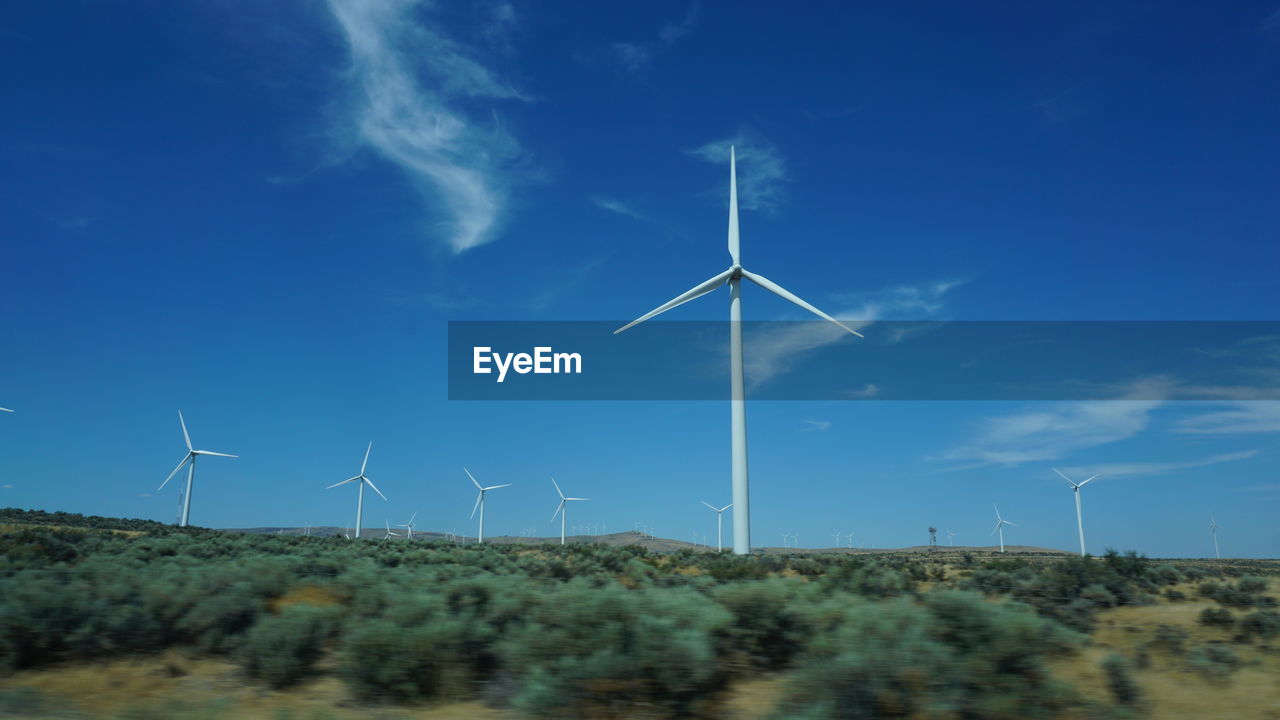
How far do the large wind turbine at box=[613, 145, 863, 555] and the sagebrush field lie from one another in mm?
21765

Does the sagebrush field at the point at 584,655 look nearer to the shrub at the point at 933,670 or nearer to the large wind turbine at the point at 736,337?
the shrub at the point at 933,670

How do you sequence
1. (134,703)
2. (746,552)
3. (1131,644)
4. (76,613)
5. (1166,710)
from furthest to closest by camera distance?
(746,552) < (1131,644) < (76,613) < (134,703) < (1166,710)

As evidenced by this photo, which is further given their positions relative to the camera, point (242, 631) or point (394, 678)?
point (242, 631)

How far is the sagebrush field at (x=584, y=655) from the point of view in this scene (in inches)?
376

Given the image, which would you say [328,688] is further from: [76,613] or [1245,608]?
[1245,608]

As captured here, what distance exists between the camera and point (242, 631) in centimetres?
1433

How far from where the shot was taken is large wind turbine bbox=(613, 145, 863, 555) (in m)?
39.0

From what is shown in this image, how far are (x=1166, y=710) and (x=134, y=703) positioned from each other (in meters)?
13.9

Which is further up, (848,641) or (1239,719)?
(848,641)

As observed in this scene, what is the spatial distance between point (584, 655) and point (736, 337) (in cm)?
3332

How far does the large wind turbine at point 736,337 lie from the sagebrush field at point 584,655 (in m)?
21.8

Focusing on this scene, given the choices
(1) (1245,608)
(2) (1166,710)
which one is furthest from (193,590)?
(1) (1245,608)

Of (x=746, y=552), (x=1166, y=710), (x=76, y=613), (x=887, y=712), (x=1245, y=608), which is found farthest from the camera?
(x=746, y=552)

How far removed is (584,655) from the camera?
35.4ft
